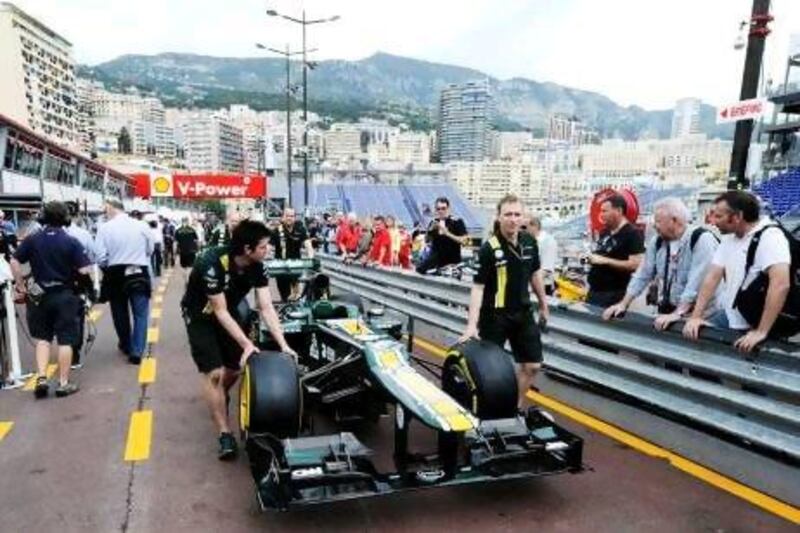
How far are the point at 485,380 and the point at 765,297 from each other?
69.2 inches

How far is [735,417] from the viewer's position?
4.23 metres

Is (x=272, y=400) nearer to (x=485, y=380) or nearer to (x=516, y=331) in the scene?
(x=485, y=380)

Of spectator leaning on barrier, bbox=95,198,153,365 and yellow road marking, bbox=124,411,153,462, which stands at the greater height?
spectator leaning on barrier, bbox=95,198,153,365

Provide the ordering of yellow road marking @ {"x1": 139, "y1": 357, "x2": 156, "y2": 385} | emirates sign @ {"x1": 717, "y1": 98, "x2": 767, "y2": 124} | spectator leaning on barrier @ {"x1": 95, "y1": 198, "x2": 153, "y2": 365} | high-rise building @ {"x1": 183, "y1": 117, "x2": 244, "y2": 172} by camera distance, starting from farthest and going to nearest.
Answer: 1. high-rise building @ {"x1": 183, "y1": 117, "x2": 244, "y2": 172}
2. spectator leaning on barrier @ {"x1": 95, "y1": 198, "x2": 153, "y2": 365}
3. emirates sign @ {"x1": 717, "y1": 98, "x2": 767, "y2": 124}
4. yellow road marking @ {"x1": 139, "y1": 357, "x2": 156, "y2": 385}

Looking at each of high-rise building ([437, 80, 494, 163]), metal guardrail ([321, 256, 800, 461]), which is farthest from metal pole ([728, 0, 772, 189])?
high-rise building ([437, 80, 494, 163])

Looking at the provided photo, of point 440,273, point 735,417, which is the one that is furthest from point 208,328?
point 440,273

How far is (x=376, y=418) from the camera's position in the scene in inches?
201

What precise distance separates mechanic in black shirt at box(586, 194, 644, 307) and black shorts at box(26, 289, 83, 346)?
4.90 m

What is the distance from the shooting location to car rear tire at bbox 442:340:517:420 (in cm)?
436

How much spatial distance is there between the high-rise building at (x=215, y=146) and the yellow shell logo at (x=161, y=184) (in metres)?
133

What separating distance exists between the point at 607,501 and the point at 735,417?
104 centimetres

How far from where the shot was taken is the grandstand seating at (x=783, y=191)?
1399 inches

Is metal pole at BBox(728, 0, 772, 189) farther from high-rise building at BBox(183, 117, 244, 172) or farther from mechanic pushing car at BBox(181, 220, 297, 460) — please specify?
high-rise building at BBox(183, 117, 244, 172)

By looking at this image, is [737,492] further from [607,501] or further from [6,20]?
[6,20]
